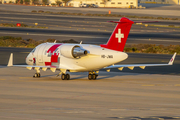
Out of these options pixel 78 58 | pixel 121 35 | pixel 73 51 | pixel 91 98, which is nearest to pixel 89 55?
pixel 78 58

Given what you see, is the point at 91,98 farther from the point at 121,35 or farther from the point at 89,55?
the point at 121,35

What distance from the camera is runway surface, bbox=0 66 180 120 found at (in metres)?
17.9

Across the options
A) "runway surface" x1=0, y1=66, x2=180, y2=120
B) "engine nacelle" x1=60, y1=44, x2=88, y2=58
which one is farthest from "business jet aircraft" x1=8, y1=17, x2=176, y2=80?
"runway surface" x1=0, y1=66, x2=180, y2=120

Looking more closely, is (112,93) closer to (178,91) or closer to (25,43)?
(178,91)

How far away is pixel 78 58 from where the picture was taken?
3134 centimetres

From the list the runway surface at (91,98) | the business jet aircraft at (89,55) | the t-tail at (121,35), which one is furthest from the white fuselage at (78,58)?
the runway surface at (91,98)

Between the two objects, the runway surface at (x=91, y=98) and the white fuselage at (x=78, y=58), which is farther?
the white fuselage at (x=78, y=58)

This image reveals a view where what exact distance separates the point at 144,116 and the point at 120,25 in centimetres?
1423

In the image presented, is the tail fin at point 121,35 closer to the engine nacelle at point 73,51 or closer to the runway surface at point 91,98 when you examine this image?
the engine nacelle at point 73,51

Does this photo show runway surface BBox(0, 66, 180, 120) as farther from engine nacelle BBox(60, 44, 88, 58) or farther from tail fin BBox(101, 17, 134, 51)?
tail fin BBox(101, 17, 134, 51)

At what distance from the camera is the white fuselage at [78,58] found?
30.0m

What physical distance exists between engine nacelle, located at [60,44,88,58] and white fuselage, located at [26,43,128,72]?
137 millimetres

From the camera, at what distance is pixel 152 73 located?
3909 centimetres

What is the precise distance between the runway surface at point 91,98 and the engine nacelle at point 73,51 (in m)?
2.39
